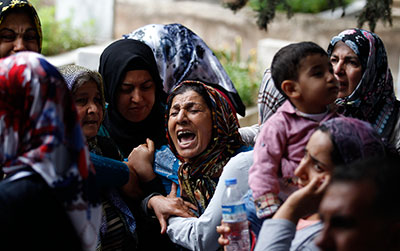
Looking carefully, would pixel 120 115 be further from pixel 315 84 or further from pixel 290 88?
pixel 315 84

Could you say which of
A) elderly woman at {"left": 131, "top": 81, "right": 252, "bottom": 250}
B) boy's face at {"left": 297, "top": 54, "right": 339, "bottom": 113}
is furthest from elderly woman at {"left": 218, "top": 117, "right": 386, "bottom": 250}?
→ elderly woman at {"left": 131, "top": 81, "right": 252, "bottom": 250}

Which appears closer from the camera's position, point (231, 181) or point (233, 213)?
point (233, 213)

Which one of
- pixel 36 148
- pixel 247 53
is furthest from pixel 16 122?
Result: pixel 247 53

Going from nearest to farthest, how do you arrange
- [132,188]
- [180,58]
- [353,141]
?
[353,141] < [132,188] < [180,58]

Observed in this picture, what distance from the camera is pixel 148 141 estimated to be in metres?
3.85

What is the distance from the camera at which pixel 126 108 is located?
4.08m

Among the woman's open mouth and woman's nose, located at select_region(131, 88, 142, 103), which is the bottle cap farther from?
woman's nose, located at select_region(131, 88, 142, 103)

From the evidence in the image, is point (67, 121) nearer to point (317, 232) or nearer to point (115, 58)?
point (317, 232)

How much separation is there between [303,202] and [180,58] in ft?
7.38

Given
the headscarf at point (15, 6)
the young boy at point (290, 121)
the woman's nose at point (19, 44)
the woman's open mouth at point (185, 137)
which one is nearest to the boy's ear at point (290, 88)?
the young boy at point (290, 121)

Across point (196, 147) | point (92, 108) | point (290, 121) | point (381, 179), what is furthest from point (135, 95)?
point (381, 179)

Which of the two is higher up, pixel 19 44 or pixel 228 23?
pixel 19 44

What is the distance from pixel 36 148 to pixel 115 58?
2000 mm

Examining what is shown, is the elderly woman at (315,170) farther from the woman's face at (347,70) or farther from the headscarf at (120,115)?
the headscarf at (120,115)
